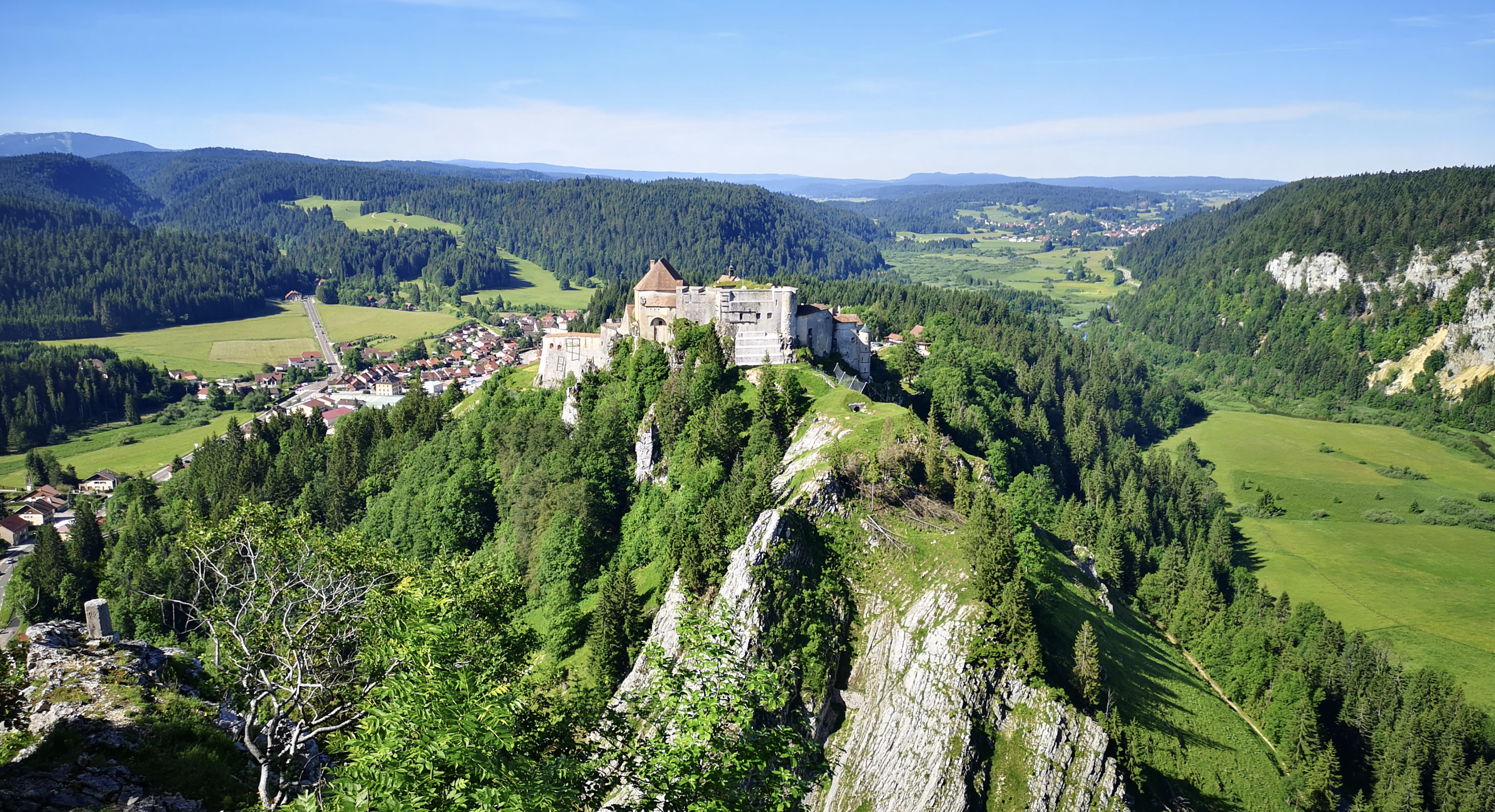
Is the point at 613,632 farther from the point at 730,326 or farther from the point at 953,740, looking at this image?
the point at 730,326

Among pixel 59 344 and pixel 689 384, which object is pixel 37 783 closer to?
pixel 689 384

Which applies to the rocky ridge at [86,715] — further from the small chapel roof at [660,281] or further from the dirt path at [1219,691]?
the dirt path at [1219,691]

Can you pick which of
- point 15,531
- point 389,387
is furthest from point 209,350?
point 15,531

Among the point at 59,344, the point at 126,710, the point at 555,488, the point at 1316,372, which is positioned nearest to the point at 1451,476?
the point at 1316,372

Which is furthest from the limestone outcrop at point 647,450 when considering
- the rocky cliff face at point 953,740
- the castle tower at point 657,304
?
the rocky cliff face at point 953,740

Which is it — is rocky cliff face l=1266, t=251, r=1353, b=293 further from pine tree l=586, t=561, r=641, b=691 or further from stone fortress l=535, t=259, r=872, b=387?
pine tree l=586, t=561, r=641, b=691

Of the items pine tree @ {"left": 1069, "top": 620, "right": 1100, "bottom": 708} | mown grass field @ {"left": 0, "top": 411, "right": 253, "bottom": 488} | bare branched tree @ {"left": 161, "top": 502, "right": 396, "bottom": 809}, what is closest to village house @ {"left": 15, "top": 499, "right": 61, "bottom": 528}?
mown grass field @ {"left": 0, "top": 411, "right": 253, "bottom": 488}
